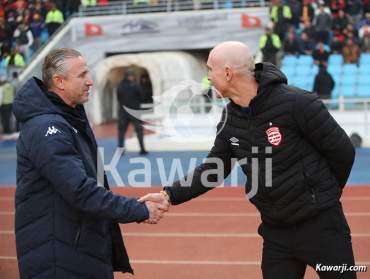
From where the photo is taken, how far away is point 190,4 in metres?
23.7

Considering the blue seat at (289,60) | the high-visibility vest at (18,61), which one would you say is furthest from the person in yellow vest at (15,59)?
the blue seat at (289,60)

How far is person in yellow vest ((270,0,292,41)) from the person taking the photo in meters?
20.2

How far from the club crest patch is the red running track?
2488 millimetres

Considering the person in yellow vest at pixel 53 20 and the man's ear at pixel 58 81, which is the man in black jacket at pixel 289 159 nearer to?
the man's ear at pixel 58 81

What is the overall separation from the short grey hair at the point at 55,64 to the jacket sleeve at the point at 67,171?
265 millimetres

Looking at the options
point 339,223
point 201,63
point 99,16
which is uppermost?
point 339,223

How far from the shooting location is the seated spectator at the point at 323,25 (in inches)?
787

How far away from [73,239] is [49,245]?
11 cm

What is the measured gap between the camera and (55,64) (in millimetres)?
3031

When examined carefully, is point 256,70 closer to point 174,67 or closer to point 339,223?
point 339,223

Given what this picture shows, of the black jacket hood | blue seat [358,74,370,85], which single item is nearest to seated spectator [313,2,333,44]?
blue seat [358,74,370,85]

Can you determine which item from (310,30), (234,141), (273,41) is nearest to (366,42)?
(310,30)

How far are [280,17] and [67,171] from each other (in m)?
18.5

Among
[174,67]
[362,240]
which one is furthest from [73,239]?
[174,67]
